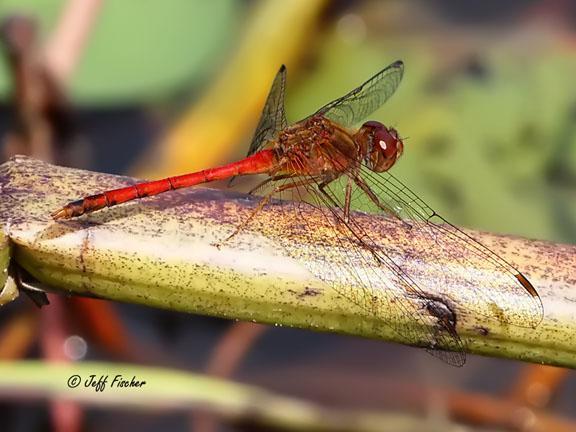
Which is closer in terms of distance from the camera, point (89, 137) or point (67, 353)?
point (67, 353)

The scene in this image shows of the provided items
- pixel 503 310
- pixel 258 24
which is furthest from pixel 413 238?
pixel 258 24

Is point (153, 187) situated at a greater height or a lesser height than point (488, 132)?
lesser

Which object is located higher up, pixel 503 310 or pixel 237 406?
pixel 503 310

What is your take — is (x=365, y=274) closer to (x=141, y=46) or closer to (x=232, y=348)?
(x=232, y=348)

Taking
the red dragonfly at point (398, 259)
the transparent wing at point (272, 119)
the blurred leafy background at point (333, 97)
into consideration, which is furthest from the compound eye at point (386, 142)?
the blurred leafy background at point (333, 97)

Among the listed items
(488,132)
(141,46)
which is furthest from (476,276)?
(141,46)

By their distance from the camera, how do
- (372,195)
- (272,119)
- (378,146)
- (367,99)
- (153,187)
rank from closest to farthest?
(153,187), (372,195), (378,146), (272,119), (367,99)

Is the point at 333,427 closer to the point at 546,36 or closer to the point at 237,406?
the point at 237,406

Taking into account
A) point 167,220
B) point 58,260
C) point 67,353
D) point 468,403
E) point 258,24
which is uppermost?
point 258,24
